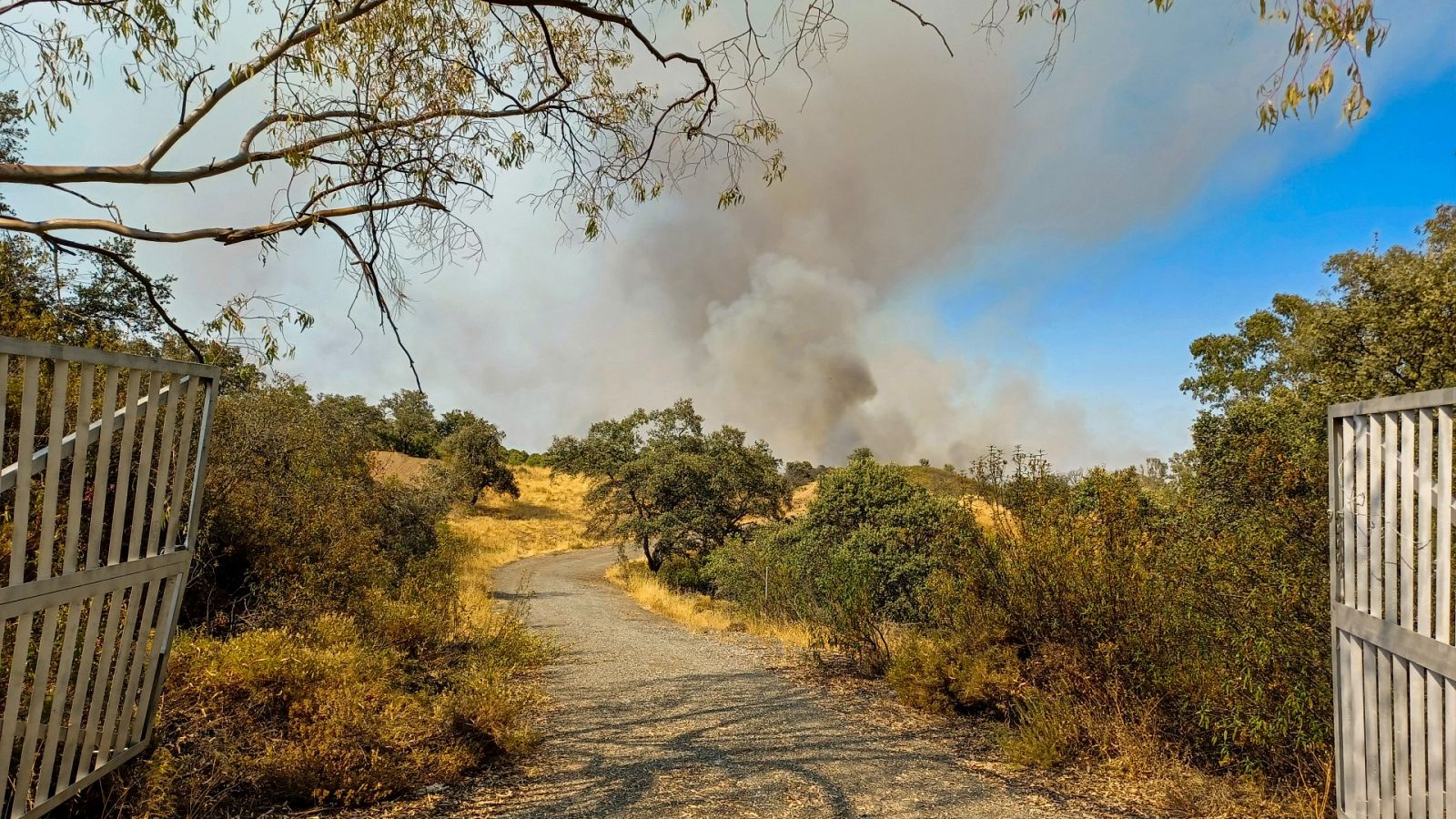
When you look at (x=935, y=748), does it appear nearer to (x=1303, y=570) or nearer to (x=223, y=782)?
(x=1303, y=570)

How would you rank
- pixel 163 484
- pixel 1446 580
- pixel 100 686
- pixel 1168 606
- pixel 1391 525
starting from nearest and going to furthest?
pixel 1446 580
pixel 1391 525
pixel 100 686
pixel 163 484
pixel 1168 606

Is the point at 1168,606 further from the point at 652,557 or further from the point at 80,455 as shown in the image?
the point at 652,557

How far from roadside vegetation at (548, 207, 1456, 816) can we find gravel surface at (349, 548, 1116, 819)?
2.48 feet

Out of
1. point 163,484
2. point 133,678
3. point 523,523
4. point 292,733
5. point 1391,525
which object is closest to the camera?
point 1391,525

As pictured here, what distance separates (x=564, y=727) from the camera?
277 inches

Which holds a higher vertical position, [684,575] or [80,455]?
[80,455]

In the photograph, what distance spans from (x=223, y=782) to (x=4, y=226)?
132 inches

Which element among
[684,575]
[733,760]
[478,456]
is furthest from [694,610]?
[478,456]

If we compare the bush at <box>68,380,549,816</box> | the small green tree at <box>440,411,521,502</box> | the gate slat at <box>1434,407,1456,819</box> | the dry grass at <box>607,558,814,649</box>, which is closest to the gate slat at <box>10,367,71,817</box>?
the bush at <box>68,380,549,816</box>

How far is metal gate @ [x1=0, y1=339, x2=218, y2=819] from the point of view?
2660 millimetres

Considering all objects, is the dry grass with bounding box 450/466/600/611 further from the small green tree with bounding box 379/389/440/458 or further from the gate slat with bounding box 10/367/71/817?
the gate slat with bounding box 10/367/71/817

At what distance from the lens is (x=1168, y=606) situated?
5918 mm

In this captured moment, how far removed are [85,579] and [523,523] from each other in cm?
4086

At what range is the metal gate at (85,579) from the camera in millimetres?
2660
